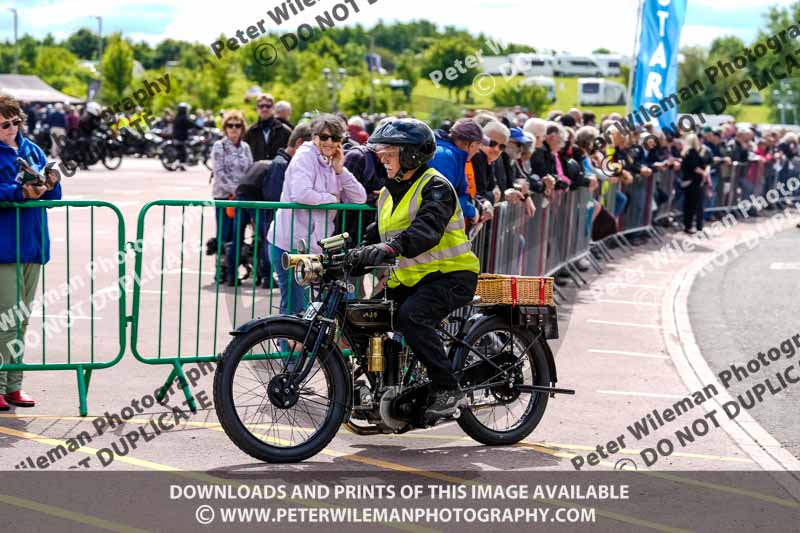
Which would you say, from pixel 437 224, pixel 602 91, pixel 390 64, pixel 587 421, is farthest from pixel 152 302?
pixel 390 64

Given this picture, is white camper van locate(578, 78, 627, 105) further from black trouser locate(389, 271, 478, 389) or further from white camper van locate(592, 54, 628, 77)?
black trouser locate(389, 271, 478, 389)

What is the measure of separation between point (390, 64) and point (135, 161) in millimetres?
129966

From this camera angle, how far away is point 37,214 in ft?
24.8

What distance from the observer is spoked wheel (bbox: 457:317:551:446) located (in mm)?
7105

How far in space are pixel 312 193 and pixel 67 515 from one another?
3.57 metres

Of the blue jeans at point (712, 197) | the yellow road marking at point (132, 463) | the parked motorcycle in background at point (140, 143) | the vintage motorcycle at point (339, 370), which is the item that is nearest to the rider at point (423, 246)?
the vintage motorcycle at point (339, 370)

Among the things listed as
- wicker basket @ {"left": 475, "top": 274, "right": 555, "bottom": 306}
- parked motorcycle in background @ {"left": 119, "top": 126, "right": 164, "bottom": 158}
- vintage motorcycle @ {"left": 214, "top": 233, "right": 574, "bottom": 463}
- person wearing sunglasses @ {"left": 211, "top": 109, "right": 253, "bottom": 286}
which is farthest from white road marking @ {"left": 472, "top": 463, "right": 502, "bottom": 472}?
parked motorcycle in background @ {"left": 119, "top": 126, "right": 164, "bottom": 158}

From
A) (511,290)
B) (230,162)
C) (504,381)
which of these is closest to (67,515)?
(504,381)

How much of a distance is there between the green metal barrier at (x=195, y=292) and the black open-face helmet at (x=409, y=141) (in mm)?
1516

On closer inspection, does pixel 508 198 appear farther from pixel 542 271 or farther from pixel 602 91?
pixel 602 91

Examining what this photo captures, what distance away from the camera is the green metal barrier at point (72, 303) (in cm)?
755

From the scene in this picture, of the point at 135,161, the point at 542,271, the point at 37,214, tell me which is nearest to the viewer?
the point at 37,214

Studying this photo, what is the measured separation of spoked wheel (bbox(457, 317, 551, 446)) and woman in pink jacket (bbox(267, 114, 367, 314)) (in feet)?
6.28

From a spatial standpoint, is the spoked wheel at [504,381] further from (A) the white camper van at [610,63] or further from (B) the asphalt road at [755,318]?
(A) the white camper van at [610,63]
